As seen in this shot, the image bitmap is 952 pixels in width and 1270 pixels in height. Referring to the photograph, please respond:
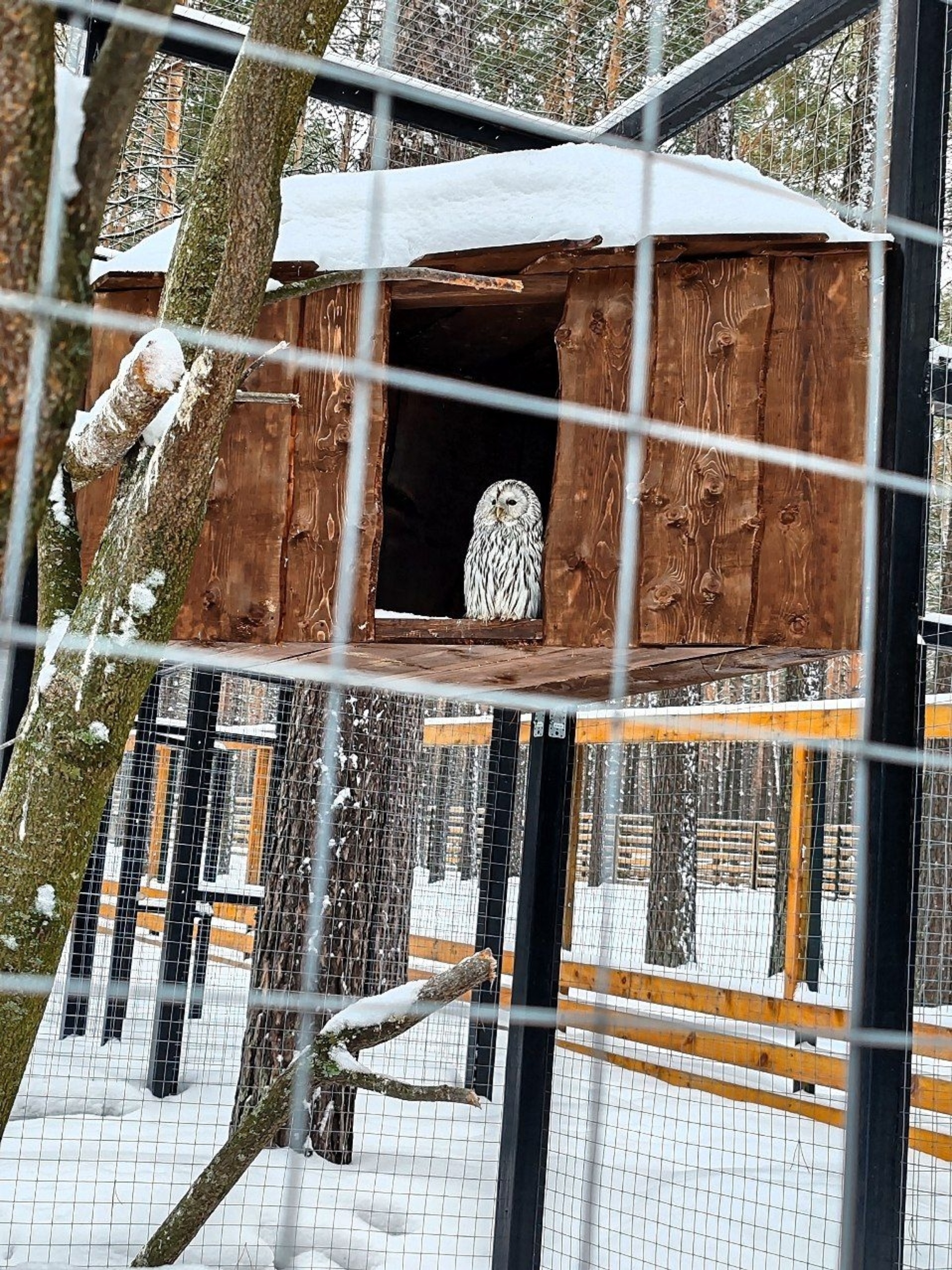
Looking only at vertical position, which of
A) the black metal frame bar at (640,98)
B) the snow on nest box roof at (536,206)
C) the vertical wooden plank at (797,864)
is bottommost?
the vertical wooden plank at (797,864)

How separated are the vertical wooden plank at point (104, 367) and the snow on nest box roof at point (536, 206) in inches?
12.2

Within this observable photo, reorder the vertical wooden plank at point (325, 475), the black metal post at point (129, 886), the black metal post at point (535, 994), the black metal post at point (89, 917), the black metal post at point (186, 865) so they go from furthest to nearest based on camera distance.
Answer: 1. the black metal post at point (129, 886)
2. the black metal post at point (186, 865)
3. the black metal post at point (89, 917)
4. the black metal post at point (535, 994)
5. the vertical wooden plank at point (325, 475)

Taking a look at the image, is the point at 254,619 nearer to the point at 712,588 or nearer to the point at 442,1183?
the point at 712,588

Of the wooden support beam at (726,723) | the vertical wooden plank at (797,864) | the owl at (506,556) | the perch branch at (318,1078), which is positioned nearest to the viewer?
the perch branch at (318,1078)

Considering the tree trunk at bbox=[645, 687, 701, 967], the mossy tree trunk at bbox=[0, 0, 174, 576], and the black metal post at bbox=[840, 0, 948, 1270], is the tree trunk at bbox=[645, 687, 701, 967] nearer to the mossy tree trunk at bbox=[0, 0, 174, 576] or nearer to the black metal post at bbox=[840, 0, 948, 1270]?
the black metal post at bbox=[840, 0, 948, 1270]

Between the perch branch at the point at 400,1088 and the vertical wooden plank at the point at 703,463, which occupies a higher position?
the vertical wooden plank at the point at 703,463

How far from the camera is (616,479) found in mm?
2125

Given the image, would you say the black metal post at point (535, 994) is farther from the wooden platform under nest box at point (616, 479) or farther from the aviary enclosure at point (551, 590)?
the wooden platform under nest box at point (616, 479)

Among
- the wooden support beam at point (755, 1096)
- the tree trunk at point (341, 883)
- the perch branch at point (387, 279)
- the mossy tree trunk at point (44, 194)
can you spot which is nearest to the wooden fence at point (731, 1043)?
the wooden support beam at point (755, 1096)

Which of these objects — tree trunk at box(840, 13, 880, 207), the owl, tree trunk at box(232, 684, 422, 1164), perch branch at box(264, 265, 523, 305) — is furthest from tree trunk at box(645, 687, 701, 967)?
perch branch at box(264, 265, 523, 305)

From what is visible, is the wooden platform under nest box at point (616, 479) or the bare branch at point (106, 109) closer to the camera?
the bare branch at point (106, 109)

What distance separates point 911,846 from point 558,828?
0.88 metres

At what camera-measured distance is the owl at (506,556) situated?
244 centimetres

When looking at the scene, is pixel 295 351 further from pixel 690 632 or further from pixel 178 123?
pixel 178 123
